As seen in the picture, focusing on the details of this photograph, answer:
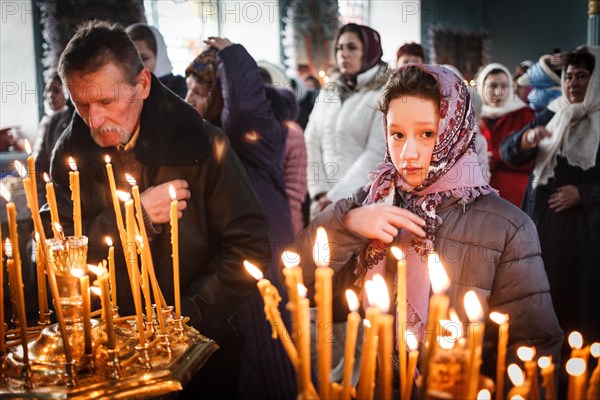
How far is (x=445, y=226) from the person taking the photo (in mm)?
1556

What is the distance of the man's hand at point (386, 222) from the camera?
1393mm

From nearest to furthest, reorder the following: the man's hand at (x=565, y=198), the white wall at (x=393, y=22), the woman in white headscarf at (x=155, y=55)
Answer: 1. the woman in white headscarf at (x=155, y=55)
2. the man's hand at (x=565, y=198)
3. the white wall at (x=393, y=22)

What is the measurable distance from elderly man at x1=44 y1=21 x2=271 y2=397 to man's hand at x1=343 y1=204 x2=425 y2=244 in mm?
643

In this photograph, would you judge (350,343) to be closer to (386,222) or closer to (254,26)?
(386,222)

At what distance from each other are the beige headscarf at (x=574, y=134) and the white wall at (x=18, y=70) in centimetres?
575

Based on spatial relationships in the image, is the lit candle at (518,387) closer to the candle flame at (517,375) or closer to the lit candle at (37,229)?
the candle flame at (517,375)

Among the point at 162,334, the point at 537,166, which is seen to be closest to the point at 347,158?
the point at 537,166

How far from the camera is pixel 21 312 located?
3.22 ft

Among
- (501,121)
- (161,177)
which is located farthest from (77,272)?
(501,121)

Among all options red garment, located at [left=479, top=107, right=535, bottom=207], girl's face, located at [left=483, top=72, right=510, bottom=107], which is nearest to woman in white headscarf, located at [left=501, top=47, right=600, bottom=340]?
red garment, located at [left=479, top=107, right=535, bottom=207]

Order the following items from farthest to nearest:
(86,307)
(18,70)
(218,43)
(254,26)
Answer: (254,26), (18,70), (218,43), (86,307)

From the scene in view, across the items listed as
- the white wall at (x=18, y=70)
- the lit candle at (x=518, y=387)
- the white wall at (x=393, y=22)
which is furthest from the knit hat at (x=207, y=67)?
the white wall at (x=393, y=22)

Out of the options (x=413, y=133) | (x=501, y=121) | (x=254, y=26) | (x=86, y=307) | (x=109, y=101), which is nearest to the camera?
(x=86, y=307)

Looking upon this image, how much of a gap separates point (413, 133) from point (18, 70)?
7316mm
